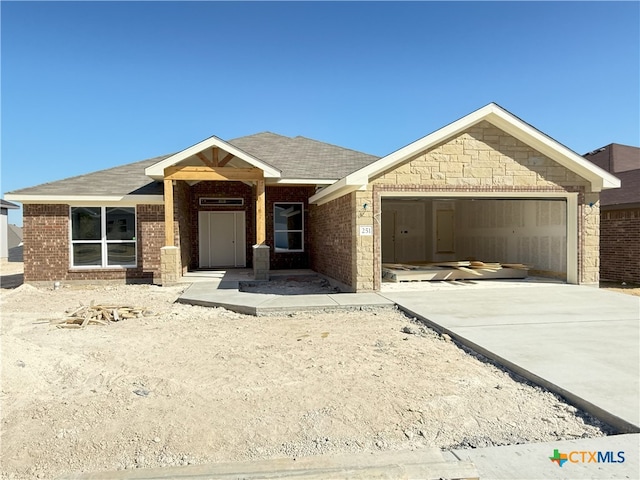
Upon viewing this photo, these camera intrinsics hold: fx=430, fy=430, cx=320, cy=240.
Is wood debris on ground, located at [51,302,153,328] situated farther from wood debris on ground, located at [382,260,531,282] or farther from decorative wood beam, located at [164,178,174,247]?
wood debris on ground, located at [382,260,531,282]

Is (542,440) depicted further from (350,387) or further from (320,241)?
(320,241)

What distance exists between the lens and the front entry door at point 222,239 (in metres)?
17.4

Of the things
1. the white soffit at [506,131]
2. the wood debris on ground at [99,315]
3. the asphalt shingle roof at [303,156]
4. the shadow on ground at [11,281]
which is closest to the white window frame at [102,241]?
the shadow on ground at [11,281]

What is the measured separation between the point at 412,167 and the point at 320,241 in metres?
5.29

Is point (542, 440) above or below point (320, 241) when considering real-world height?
below

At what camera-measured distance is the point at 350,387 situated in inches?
193

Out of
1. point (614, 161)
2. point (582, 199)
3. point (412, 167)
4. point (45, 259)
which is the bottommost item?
point (45, 259)

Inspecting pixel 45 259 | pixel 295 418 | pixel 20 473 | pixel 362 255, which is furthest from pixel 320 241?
pixel 20 473

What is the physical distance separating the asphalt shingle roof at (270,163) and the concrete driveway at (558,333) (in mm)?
6935

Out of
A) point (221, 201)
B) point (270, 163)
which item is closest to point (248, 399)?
point (270, 163)

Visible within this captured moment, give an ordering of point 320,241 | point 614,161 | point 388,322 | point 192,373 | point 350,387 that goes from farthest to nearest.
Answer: point 614,161
point 320,241
point 388,322
point 192,373
point 350,387

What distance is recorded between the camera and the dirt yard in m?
3.65

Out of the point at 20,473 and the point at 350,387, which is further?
the point at 350,387

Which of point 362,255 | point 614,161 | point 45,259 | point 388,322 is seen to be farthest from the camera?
point 614,161
